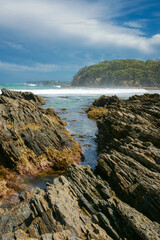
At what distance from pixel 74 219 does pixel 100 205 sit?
2.65m

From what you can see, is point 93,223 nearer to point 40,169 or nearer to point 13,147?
point 40,169

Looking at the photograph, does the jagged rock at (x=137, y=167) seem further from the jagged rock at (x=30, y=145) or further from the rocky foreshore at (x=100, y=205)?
the jagged rock at (x=30, y=145)

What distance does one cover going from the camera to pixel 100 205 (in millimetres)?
11961

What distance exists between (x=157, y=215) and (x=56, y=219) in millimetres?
6745

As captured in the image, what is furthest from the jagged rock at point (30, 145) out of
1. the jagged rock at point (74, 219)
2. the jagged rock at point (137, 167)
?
the jagged rock at point (137, 167)

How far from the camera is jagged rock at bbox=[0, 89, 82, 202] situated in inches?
787

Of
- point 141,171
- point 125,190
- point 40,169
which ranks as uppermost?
point 141,171

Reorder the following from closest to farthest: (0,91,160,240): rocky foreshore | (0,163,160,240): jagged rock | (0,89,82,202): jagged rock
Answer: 1. (0,163,160,240): jagged rock
2. (0,91,160,240): rocky foreshore
3. (0,89,82,202): jagged rock

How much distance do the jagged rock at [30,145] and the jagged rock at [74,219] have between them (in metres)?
5.74

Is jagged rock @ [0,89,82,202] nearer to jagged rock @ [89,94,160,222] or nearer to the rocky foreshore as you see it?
the rocky foreshore

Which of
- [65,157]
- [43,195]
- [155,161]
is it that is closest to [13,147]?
[65,157]

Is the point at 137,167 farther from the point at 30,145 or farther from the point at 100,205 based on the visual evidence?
the point at 30,145

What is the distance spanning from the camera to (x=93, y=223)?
10141 millimetres

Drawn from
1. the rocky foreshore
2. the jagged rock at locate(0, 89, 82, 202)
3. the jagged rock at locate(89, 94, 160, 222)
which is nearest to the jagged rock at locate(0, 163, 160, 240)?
the rocky foreshore
